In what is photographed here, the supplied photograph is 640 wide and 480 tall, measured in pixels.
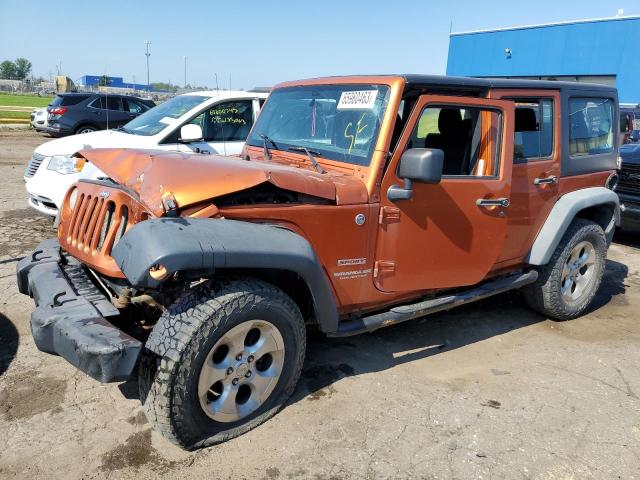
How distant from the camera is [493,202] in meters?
3.56

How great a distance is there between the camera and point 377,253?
3.18m

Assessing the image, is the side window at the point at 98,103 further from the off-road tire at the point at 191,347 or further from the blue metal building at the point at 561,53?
the blue metal building at the point at 561,53

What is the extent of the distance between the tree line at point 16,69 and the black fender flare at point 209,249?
4375 inches

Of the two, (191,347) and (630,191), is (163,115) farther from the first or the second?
(630,191)

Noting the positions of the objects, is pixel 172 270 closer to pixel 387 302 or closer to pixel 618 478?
pixel 387 302

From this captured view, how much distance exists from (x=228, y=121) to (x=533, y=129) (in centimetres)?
394

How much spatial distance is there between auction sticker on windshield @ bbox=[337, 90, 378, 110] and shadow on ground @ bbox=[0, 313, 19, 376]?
271 cm

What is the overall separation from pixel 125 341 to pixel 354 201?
1423 millimetres

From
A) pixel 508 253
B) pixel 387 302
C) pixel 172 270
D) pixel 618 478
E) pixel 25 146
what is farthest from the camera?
pixel 25 146

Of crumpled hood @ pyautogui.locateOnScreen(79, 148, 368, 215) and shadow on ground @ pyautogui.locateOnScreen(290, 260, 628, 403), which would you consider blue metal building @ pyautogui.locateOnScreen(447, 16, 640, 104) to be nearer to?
shadow on ground @ pyautogui.locateOnScreen(290, 260, 628, 403)

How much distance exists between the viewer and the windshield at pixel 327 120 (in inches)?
126

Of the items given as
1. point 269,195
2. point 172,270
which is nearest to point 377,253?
point 269,195

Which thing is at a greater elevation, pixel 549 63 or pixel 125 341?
pixel 549 63

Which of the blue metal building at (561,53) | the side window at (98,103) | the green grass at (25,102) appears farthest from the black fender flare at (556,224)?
the green grass at (25,102)
